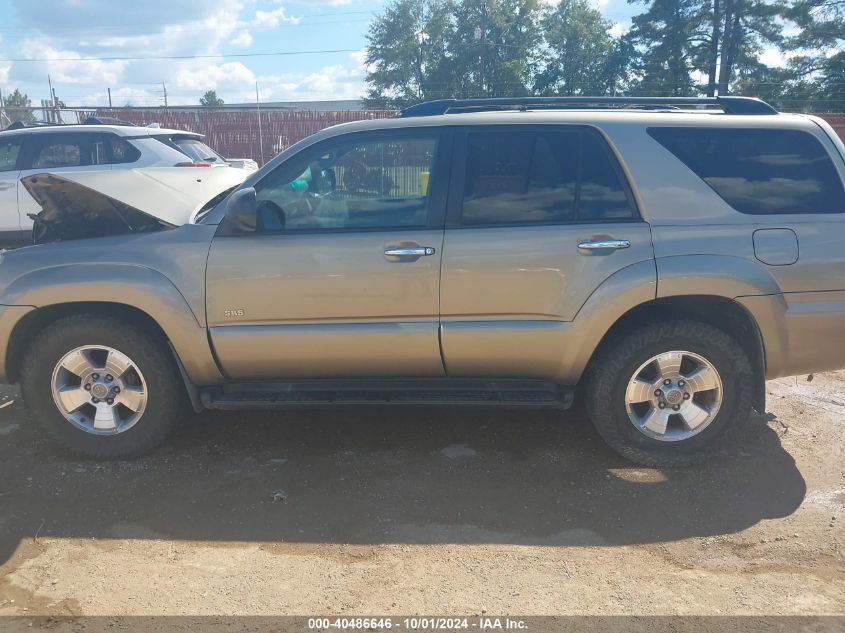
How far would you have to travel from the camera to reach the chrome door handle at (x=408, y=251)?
3.49m

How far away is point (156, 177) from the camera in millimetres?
4297

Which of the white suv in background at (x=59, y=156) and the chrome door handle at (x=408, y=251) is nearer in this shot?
the chrome door handle at (x=408, y=251)

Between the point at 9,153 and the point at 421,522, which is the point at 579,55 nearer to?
the point at 9,153

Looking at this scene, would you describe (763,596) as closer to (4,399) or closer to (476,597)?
(476,597)

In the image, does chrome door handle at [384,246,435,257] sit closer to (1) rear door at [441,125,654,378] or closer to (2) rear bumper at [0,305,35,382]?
(1) rear door at [441,125,654,378]

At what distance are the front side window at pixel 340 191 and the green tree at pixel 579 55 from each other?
33280mm

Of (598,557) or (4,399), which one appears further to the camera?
(4,399)

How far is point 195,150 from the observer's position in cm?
918

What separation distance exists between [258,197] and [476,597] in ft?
7.56

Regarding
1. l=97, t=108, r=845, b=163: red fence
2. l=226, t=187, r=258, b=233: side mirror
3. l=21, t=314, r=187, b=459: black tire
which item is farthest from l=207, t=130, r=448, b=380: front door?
l=97, t=108, r=845, b=163: red fence

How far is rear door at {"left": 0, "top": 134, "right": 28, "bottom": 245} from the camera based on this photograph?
8.10 metres

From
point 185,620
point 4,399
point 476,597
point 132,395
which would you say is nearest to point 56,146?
point 4,399

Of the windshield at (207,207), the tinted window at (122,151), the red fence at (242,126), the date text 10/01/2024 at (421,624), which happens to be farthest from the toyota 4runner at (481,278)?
the red fence at (242,126)

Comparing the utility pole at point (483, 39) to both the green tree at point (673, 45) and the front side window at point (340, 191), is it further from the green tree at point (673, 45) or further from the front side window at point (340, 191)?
the front side window at point (340, 191)
